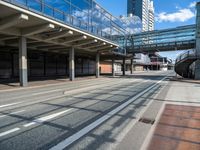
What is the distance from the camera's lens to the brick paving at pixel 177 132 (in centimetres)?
447

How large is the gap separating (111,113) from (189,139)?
3.22 m

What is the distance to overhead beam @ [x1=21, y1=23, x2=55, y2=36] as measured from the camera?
1714cm

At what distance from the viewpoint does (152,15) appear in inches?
6462

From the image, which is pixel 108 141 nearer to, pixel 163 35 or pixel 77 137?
pixel 77 137

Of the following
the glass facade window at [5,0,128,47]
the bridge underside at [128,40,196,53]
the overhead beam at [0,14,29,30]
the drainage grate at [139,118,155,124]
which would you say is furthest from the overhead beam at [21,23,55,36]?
the bridge underside at [128,40,196,53]

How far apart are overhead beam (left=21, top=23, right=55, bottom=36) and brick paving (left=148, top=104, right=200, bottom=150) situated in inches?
517

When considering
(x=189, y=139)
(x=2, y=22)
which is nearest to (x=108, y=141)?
(x=189, y=139)

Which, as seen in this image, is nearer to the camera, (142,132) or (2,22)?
(142,132)

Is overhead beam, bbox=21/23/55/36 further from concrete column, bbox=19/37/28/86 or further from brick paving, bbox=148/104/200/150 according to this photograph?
brick paving, bbox=148/104/200/150

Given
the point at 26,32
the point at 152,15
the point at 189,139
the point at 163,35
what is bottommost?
the point at 189,139

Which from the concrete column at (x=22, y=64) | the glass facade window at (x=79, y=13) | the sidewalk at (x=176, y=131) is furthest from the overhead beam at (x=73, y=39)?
the sidewalk at (x=176, y=131)

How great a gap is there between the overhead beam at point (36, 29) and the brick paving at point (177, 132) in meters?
13.1

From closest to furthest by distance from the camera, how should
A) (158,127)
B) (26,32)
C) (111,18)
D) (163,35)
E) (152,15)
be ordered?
(158,127) < (26,32) < (111,18) < (163,35) < (152,15)

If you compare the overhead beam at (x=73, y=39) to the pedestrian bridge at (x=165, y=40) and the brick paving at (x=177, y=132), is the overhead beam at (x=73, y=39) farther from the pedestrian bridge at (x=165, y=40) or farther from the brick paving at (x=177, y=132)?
the pedestrian bridge at (x=165, y=40)
